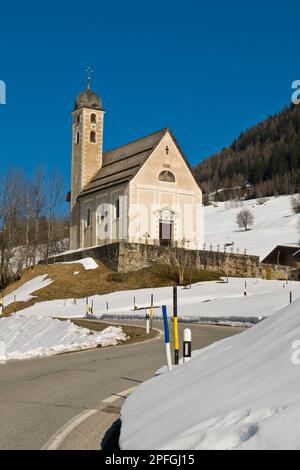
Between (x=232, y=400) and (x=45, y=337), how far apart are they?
1807cm

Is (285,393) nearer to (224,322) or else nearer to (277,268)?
(224,322)

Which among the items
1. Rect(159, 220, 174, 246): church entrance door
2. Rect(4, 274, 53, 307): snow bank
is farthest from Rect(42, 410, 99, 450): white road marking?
Rect(159, 220, 174, 246): church entrance door

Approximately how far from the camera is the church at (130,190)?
5594 centimetres

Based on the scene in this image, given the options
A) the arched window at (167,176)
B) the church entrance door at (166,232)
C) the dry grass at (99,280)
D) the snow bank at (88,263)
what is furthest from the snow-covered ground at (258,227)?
the dry grass at (99,280)

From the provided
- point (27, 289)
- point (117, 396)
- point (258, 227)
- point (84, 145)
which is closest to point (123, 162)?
point (84, 145)

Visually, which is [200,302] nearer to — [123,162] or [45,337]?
[45,337]

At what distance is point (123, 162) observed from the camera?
200ft

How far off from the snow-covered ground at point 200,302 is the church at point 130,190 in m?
9.66

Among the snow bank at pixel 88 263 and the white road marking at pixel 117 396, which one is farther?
the snow bank at pixel 88 263

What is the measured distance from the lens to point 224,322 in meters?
26.0

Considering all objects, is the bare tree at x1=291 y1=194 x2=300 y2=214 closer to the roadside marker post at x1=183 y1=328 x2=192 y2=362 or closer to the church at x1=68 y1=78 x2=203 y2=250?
the church at x1=68 y1=78 x2=203 y2=250

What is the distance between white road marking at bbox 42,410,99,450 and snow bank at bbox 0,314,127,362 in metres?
7.06

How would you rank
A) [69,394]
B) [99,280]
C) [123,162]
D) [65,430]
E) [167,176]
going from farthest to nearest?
1. [123,162]
2. [167,176]
3. [99,280]
4. [69,394]
5. [65,430]

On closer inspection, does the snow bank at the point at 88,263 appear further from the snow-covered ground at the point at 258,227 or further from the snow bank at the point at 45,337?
the snow-covered ground at the point at 258,227
